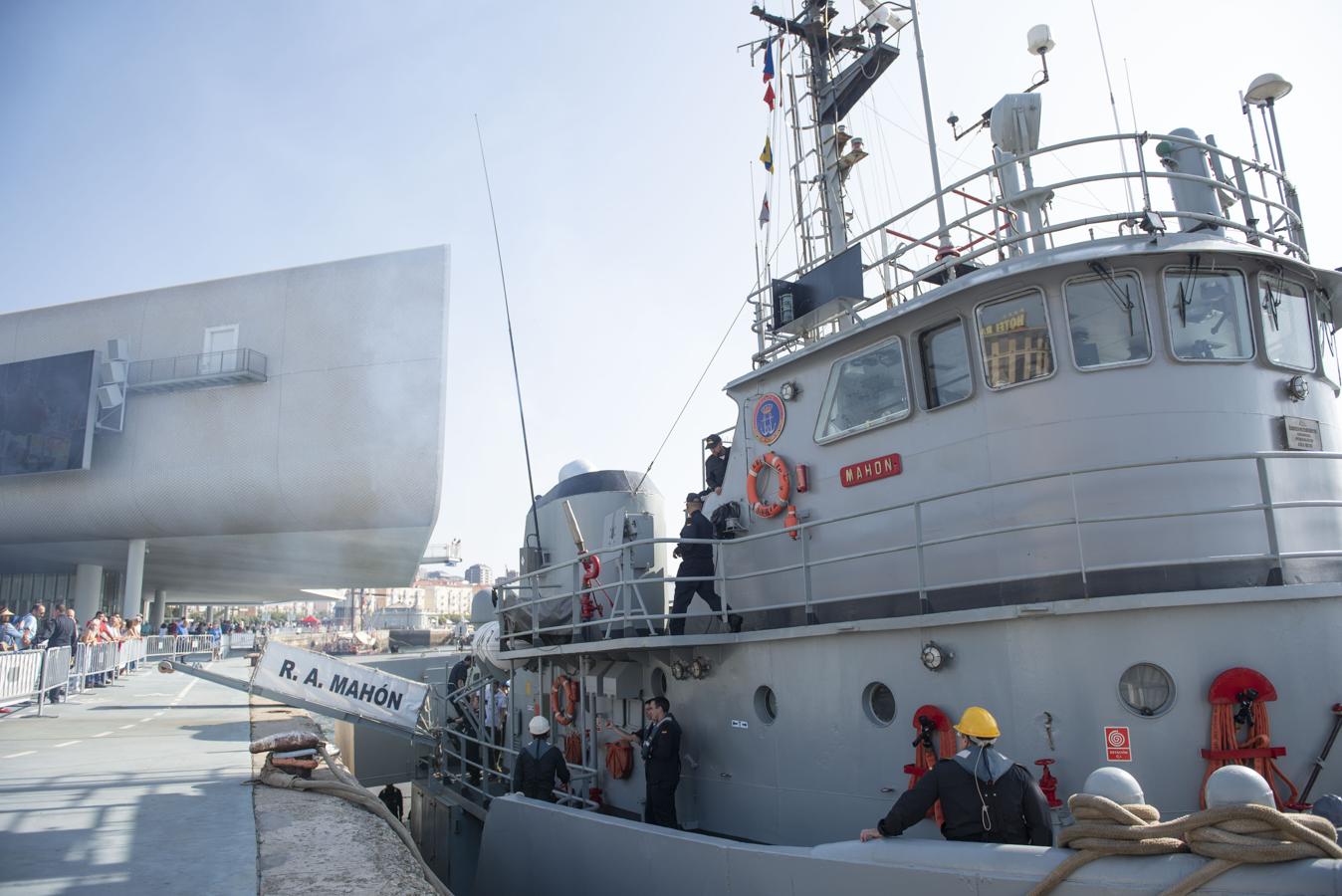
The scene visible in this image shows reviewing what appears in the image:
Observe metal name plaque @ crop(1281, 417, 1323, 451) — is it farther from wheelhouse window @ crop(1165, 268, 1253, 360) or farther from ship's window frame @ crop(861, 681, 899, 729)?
ship's window frame @ crop(861, 681, 899, 729)

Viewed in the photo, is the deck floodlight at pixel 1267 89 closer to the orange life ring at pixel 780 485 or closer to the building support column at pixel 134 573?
the orange life ring at pixel 780 485

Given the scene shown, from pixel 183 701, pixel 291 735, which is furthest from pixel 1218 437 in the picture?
pixel 183 701

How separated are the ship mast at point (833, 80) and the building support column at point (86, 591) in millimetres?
41970

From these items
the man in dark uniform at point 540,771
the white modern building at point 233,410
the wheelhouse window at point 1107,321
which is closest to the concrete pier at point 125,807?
the man in dark uniform at point 540,771

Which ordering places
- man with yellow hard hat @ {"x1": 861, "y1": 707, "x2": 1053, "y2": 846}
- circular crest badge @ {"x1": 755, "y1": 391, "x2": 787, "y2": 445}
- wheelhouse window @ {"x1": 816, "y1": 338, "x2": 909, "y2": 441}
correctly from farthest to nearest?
1. circular crest badge @ {"x1": 755, "y1": 391, "x2": 787, "y2": 445}
2. wheelhouse window @ {"x1": 816, "y1": 338, "x2": 909, "y2": 441}
3. man with yellow hard hat @ {"x1": 861, "y1": 707, "x2": 1053, "y2": 846}

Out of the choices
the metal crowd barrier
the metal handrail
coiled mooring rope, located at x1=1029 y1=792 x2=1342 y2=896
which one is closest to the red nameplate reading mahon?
coiled mooring rope, located at x1=1029 y1=792 x2=1342 y2=896

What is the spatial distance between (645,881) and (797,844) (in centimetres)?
128

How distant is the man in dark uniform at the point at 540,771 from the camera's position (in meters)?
8.89

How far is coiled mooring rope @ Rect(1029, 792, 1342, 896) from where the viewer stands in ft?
11.6

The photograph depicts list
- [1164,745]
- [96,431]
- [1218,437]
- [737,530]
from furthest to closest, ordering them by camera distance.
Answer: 1. [96,431]
2. [737,530]
3. [1218,437]
4. [1164,745]

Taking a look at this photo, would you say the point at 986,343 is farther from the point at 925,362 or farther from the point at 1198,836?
the point at 1198,836

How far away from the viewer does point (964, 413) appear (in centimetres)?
710

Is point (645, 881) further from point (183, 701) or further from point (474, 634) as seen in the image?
point (183, 701)

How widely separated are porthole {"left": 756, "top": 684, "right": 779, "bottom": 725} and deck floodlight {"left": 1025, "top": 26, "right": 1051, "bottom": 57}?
7.12 metres
